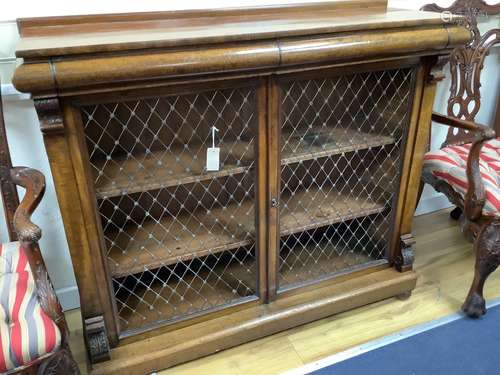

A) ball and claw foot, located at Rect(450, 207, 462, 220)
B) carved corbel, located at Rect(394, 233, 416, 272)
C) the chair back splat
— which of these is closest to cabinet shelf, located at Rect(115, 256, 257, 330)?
carved corbel, located at Rect(394, 233, 416, 272)

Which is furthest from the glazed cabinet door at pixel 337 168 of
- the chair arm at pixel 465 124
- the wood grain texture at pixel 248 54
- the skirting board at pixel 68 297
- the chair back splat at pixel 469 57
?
the skirting board at pixel 68 297

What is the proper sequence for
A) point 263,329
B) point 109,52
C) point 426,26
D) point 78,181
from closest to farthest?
point 109,52
point 78,181
point 426,26
point 263,329

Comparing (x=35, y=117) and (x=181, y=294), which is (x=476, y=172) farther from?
(x=35, y=117)

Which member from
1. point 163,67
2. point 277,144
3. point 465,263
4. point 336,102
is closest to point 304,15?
point 336,102

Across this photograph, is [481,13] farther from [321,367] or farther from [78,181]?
[78,181]

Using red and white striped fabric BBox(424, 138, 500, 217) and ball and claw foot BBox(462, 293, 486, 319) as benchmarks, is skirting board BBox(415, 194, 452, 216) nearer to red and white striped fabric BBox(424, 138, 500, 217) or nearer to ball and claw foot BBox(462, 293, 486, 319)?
red and white striped fabric BBox(424, 138, 500, 217)

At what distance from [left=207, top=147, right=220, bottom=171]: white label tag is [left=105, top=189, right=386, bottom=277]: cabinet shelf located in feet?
0.68

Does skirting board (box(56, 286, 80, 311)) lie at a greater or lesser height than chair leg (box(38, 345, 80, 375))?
lesser

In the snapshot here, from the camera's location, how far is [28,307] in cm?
105

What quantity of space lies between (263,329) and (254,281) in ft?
0.53

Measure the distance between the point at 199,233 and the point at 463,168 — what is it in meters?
0.97

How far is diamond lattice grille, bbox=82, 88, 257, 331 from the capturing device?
1202 mm

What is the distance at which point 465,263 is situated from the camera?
6.29 ft

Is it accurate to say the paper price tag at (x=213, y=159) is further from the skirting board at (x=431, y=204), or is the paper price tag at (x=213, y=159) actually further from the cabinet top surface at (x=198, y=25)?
the skirting board at (x=431, y=204)
